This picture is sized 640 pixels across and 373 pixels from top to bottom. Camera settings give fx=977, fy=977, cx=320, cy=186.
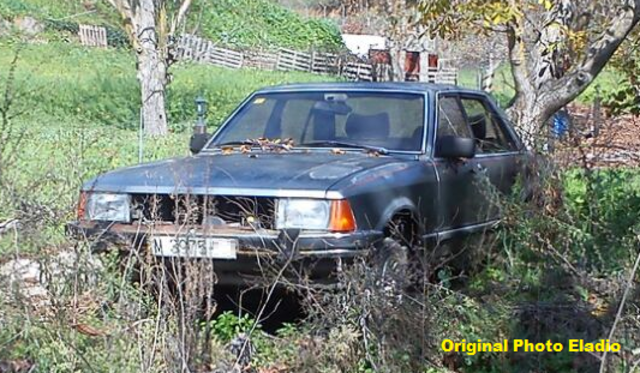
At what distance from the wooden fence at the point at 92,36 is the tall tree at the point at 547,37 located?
1136 inches

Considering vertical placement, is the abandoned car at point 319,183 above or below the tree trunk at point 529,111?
below

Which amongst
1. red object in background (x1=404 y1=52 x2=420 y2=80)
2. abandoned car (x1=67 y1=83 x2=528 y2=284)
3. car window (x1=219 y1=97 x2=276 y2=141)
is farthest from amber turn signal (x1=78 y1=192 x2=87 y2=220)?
red object in background (x1=404 y1=52 x2=420 y2=80)

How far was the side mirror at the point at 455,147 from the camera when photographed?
6551 millimetres

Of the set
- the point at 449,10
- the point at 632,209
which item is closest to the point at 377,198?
the point at 632,209

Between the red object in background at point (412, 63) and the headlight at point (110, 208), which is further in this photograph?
the red object in background at point (412, 63)

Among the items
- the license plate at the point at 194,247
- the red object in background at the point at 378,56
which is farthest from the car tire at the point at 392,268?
the red object in background at the point at 378,56

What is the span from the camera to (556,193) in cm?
660

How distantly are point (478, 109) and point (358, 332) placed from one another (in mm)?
3552

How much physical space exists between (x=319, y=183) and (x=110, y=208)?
125 cm

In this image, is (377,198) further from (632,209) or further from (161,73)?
(161,73)

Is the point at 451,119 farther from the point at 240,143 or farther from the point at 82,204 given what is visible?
the point at 82,204

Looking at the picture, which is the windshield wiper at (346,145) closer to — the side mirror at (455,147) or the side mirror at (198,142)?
the side mirror at (455,147)

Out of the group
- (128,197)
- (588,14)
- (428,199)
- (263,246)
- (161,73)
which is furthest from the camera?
(161,73)

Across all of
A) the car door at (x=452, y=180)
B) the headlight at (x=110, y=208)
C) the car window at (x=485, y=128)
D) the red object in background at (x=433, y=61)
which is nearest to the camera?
the headlight at (x=110, y=208)
